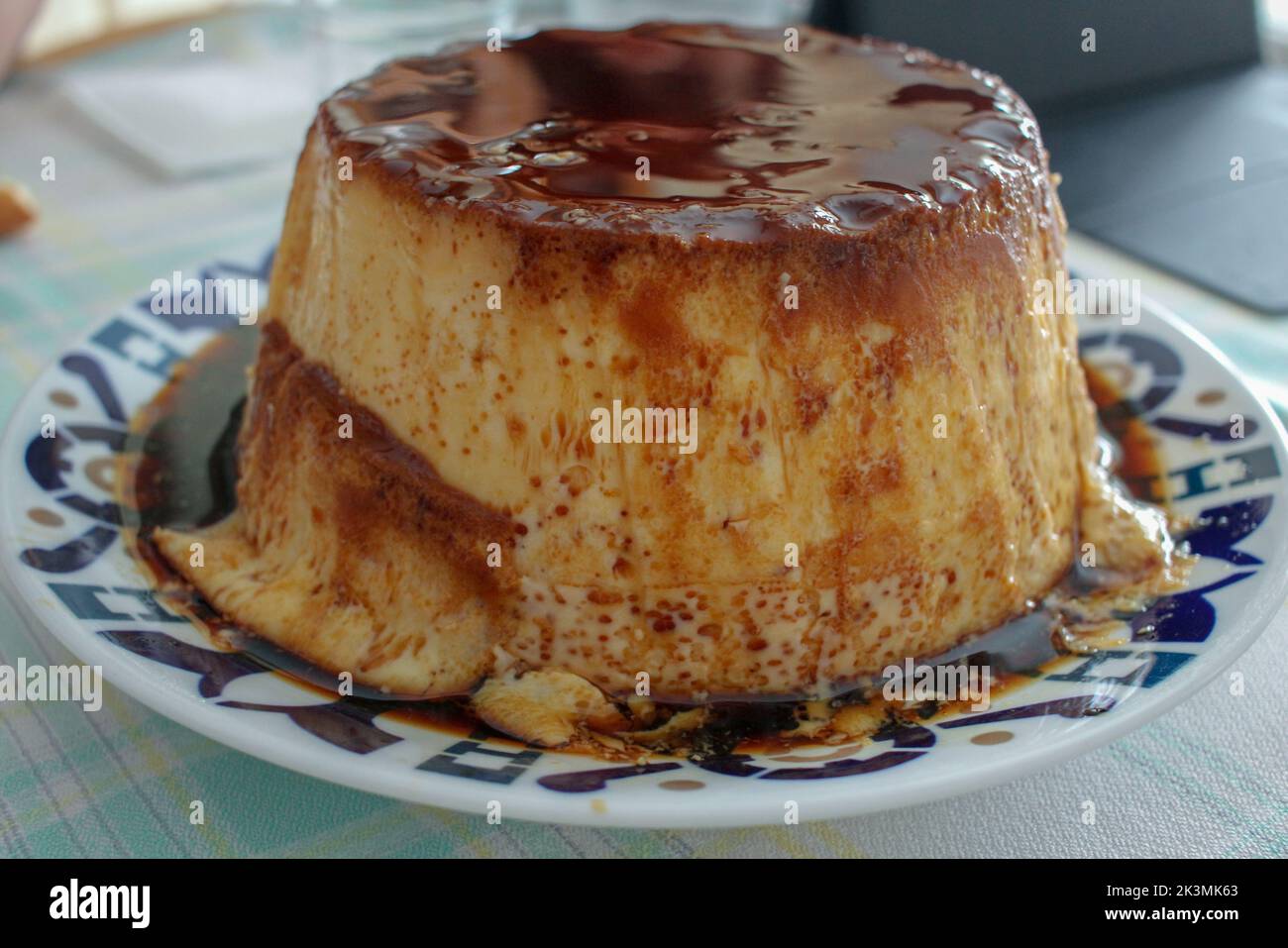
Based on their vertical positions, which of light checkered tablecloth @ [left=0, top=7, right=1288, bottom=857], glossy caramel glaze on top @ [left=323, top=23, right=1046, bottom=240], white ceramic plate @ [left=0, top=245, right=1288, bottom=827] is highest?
glossy caramel glaze on top @ [left=323, top=23, right=1046, bottom=240]

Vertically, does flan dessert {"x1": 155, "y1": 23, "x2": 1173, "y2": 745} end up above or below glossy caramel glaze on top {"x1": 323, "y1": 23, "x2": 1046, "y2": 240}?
below

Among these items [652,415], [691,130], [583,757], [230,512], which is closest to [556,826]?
[583,757]

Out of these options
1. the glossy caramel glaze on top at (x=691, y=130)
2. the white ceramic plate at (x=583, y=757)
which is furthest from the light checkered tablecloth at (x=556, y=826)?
the glossy caramel glaze on top at (x=691, y=130)

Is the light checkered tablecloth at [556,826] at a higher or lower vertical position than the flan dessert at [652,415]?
lower

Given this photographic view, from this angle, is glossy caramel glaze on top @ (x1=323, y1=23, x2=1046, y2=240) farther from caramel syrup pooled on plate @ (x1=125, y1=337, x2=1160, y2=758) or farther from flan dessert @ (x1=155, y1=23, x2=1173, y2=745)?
caramel syrup pooled on plate @ (x1=125, y1=337, x2=1160, y2=758)

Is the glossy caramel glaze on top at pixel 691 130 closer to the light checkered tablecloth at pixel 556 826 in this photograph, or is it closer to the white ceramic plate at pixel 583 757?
the white ceramic plate at pixel 583 757

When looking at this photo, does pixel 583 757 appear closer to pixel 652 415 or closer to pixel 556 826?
pixel 556 826

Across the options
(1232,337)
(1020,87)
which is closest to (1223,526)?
(1232,337)

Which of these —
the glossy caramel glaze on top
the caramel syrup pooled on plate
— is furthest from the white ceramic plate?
the glossy caramel glaze on top
